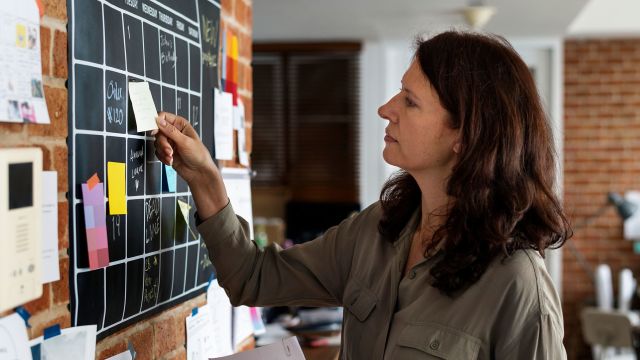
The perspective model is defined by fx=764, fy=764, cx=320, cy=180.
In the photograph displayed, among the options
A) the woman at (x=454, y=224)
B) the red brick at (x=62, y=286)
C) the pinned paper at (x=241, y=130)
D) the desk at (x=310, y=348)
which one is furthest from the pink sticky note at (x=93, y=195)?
the desk at (x=310, y=348)

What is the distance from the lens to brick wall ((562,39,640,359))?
618 centimetres

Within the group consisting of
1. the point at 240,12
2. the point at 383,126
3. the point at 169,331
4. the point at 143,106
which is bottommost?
the point at 169,331

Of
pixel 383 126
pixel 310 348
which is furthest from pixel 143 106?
pixel 383 126

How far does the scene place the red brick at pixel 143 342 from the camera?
1.48m

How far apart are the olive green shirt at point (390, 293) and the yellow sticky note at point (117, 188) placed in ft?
0.73

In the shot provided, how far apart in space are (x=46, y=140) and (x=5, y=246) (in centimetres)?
18

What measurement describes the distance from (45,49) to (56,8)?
0.24 feet

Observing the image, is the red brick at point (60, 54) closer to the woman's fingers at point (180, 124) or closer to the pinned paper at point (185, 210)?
the woman's fingers at point (180, 124)

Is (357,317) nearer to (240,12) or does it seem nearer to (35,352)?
(35,352)

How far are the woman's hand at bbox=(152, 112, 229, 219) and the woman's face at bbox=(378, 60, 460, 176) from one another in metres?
0.36

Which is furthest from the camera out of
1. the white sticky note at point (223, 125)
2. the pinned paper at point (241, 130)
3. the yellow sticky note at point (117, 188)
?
the pinned paper at point (241, 130)

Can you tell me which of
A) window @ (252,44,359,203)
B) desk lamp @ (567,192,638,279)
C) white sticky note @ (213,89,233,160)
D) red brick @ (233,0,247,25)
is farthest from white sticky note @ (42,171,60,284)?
window @ (252,44,359,203)

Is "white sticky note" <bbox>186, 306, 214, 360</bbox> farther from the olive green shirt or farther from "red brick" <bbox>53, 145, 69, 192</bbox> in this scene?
"red brick" <bbox>53, 145, 69, 192</bbox>

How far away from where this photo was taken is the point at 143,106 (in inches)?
56.4
